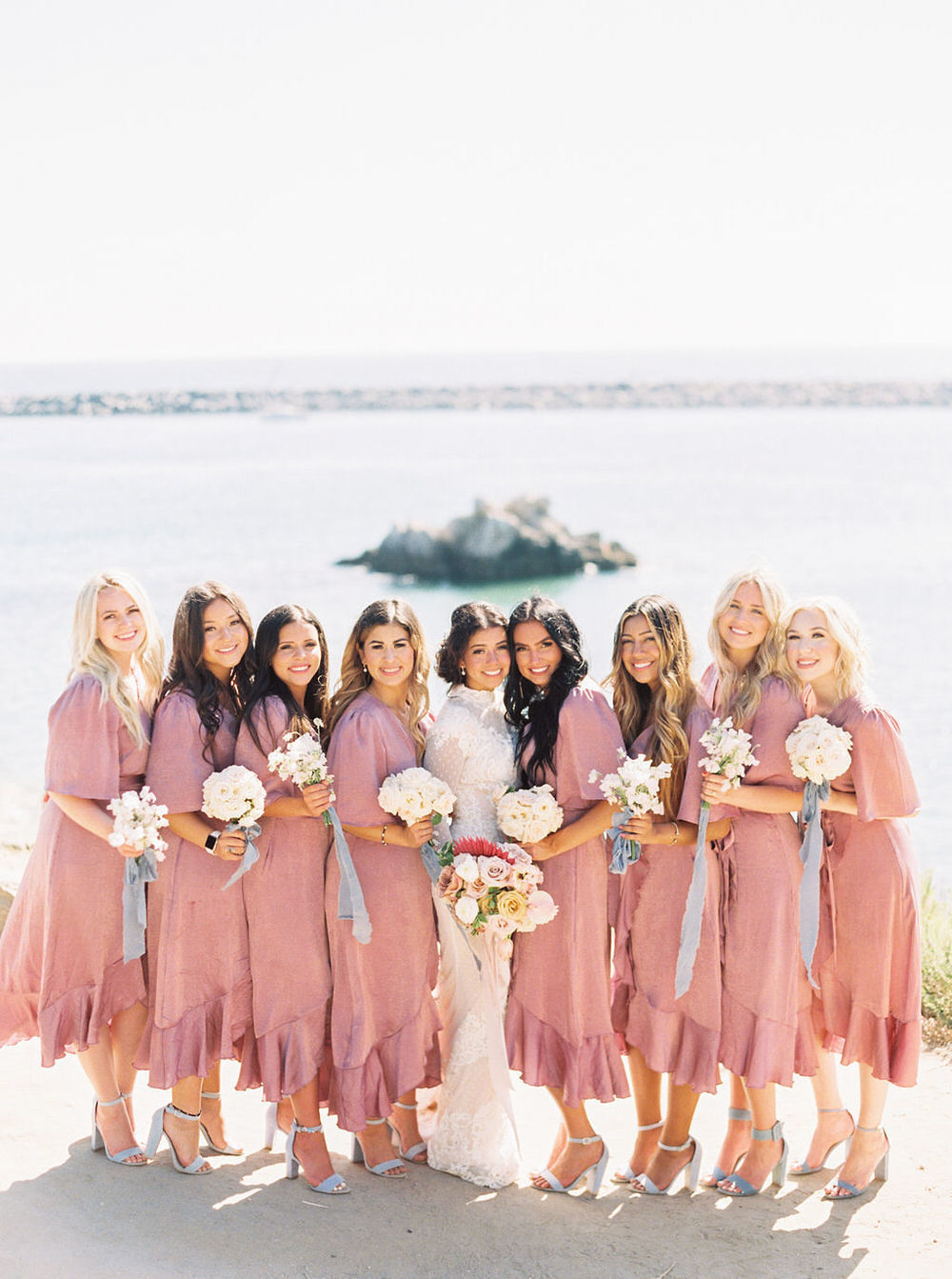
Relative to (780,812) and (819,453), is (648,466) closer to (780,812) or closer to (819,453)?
(819,453)

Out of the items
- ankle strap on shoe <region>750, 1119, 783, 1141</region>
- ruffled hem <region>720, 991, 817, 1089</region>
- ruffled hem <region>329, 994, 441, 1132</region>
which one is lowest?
ankle strap on shoe <region>750, 1119, 783, 1141</region>

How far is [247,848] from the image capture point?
568cm

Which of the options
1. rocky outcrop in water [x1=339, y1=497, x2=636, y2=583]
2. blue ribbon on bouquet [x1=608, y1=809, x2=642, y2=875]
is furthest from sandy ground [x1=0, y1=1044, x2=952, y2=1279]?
rocky outcrop in water [x1=339, y1=497, x2=636, y2=583]

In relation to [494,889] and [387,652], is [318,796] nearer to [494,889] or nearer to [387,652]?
[387,652]

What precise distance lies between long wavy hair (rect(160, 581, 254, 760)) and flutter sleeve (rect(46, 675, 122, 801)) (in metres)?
0.32

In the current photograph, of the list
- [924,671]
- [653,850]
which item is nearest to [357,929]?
[653,850]

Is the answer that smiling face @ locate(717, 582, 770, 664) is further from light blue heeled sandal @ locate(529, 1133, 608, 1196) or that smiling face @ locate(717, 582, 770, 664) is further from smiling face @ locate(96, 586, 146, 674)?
smiling face @ locate(96, 586, 146, 674)

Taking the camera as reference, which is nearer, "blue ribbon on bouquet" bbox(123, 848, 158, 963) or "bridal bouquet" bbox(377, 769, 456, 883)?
"bridal bouquet" bbox(377, 769, 456, 883)

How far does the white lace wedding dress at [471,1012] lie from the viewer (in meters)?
5.88

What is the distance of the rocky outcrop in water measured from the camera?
49.4 meters

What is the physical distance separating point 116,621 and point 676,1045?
3.15m

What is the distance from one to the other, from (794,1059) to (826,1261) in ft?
2.86

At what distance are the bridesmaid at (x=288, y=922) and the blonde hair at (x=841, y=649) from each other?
2144 mm

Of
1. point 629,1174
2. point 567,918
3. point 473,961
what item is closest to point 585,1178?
point 629,1174
